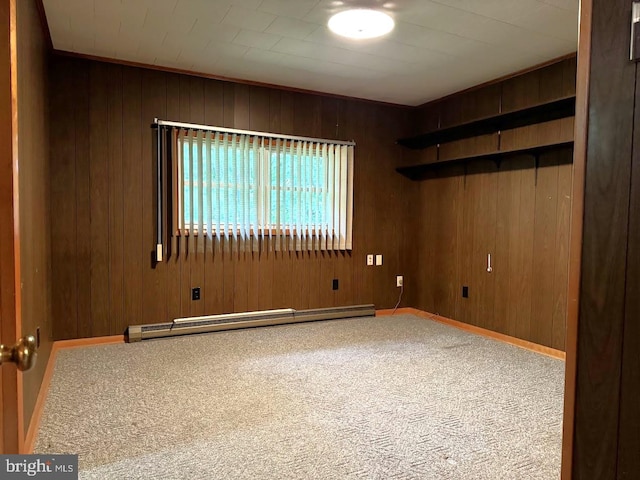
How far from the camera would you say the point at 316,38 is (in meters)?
3.12

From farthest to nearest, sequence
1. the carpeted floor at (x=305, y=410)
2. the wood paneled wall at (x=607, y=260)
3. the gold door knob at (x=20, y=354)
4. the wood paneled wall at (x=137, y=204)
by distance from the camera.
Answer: the wood paneled wall at (x=137, y=204) < the carpeted floor at (x=305, y=410) < the gold door knob at (x=20, y=354) < the wood paneled wall at (x=607, y=260)

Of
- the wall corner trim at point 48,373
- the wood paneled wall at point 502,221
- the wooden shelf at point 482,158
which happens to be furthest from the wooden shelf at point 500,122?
the wall corner trim at point 48,373

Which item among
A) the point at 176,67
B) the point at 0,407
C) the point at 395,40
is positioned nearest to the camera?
the point at 0,407

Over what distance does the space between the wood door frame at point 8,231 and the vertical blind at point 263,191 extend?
8.94 feet

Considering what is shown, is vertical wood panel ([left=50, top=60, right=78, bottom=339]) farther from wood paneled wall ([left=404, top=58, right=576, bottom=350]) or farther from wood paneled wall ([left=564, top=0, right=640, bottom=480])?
wood paneled wall ([left=564, top=0, right=640, bottom=480])

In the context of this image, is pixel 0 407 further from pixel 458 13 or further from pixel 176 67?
pixel 176 67

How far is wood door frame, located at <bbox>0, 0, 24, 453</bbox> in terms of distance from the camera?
43.3 inches

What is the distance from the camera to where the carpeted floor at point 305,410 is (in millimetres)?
1844

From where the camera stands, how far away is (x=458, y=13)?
270 centimetres

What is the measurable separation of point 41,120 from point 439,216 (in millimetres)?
3786

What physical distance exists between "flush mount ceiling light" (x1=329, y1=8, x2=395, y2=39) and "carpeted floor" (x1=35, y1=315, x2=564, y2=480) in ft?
7.81

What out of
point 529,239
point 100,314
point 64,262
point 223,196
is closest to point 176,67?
point 223,196

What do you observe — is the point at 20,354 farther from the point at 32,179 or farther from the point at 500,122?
the point at 500,122

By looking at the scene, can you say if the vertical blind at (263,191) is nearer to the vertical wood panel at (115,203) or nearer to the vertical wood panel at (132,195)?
the vertical wood panel at (132,195)
